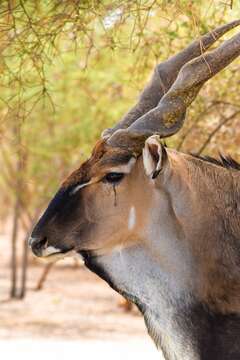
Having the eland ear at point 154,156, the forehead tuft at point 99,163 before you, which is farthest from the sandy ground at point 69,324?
the eland ear at point 154,156

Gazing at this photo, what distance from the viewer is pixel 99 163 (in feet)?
16.8

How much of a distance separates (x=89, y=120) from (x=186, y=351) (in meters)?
14.0

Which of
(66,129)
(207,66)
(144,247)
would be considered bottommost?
(66,129)

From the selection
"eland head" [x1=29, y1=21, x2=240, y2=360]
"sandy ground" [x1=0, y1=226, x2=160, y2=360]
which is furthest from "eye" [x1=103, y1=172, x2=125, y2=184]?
"sandy ground" [x1=0, y1=226, x2=160, y2=360]

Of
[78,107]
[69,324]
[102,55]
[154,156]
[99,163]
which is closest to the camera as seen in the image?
[154,156]

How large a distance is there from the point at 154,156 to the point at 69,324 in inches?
548

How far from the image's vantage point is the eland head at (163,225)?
16.3 feet

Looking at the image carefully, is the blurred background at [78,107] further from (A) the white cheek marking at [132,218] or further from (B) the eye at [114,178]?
(A) the white cheek marking at [132,218]

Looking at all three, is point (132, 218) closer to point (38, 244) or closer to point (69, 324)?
point (38, 244)

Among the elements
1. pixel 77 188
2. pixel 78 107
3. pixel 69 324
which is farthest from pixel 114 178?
pixel 78 107

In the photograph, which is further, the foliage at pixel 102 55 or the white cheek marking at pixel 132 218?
the foliage at pixel 102 55

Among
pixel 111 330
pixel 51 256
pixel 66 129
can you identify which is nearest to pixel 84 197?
pixel 51 256

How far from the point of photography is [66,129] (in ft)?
68.7

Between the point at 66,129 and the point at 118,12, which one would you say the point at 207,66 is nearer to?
the point at 118,12
